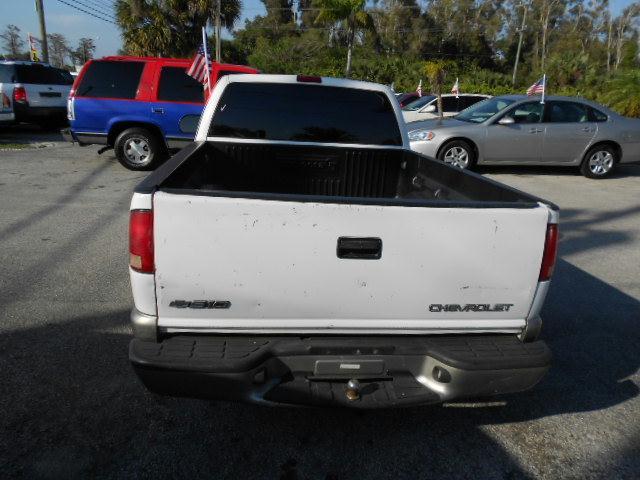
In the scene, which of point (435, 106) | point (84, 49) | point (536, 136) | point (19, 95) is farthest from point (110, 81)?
point (84, 49)

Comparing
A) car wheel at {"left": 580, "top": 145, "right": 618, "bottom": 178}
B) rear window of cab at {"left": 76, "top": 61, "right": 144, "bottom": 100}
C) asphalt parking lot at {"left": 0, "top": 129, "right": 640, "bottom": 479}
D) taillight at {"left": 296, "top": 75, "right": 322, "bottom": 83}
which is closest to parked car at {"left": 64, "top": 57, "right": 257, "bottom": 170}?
rear window of cab at {"left": 76, "top": 61, "right": 144, "bottom": 100}

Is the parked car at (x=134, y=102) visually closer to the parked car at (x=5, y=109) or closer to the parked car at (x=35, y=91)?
the parked car at (x=5, y=109)

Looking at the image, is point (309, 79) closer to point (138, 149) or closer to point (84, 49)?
point (138, 149)

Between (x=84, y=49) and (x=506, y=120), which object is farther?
(x=84, y=49)

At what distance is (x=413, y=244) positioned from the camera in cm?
213

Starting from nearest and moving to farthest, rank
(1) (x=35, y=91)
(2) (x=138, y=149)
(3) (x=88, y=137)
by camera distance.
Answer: (3) (x=88, y=137) → (2) (x=138, y=149) → (1) (x=35, y=91)

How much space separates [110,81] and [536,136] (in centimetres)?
808

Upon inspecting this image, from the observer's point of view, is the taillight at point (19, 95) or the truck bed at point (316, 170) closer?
the truck bed at point (316, 170)

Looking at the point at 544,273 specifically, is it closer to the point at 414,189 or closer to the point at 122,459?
the point at 414,189

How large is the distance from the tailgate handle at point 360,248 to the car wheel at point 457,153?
8005 millimetres

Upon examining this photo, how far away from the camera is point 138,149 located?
907 centimetres

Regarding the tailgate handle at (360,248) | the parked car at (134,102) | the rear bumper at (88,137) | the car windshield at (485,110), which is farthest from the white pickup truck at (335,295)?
the car windshield at (485,110)

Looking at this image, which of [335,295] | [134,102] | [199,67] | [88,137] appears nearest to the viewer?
[335,295]

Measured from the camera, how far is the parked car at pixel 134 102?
872cm
